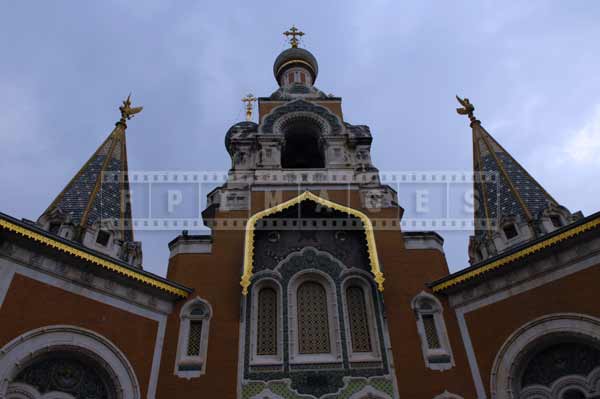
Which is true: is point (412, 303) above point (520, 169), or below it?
below

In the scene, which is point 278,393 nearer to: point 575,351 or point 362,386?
point 362,386

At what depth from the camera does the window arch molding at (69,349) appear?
9.38 meters

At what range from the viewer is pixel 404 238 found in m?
14.4

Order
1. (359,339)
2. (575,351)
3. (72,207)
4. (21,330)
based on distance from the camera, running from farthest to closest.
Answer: (72,207) < (359,339) < (575,351) < (21,330)

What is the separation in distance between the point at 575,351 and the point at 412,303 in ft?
12.7

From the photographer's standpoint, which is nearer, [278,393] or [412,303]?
[278,393]

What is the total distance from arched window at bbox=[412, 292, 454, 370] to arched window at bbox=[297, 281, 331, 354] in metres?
2.45

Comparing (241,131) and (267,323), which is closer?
(267,323)

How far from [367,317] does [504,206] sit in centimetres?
562

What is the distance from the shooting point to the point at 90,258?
1109cm

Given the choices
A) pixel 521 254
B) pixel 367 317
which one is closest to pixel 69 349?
pixel 367 317

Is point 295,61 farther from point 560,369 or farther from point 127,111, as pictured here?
point 560,369

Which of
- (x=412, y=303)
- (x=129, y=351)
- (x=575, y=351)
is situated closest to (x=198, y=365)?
(x=129, y=351)

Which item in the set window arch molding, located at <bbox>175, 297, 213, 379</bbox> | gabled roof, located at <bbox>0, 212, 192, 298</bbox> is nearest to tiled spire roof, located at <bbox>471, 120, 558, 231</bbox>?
window arch molding, located at <bbox>175, 297, 213, 379</bbox>
